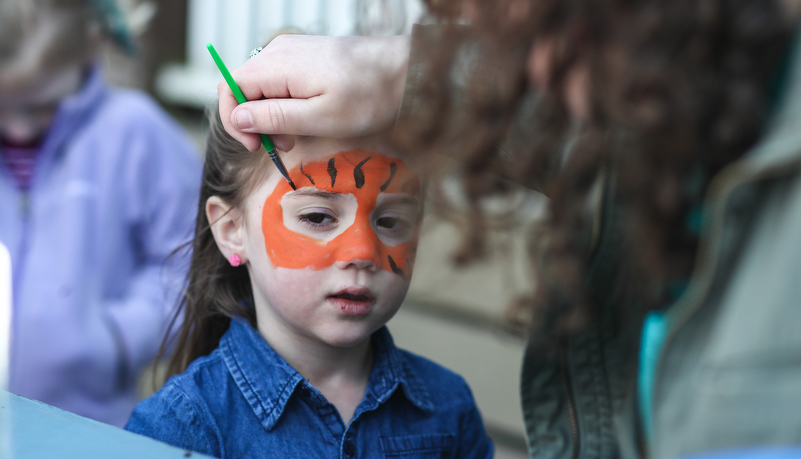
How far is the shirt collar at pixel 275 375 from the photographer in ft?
4.51

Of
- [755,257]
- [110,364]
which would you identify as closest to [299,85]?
[755,257]

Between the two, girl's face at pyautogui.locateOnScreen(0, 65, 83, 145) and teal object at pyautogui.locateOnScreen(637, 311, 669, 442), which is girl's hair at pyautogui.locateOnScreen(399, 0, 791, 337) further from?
girl's face at pyautogui.locateOnScreen(0, 65, 83, 145)

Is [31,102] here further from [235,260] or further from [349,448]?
[349,448]

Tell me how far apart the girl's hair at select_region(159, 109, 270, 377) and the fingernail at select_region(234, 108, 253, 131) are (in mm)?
257

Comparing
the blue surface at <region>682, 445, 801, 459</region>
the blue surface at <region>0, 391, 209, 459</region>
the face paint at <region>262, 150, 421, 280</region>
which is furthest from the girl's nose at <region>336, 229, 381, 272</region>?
the blue surface at <region>682, 445, 801, 459</region>

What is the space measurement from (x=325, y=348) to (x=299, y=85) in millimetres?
550

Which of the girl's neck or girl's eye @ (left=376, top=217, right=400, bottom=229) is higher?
girl's eye @ (left=376, top=217, right=400, bottom=229)

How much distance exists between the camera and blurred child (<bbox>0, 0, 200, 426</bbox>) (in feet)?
7.33

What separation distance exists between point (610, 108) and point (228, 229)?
0.91 m

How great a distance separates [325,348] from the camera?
146cm

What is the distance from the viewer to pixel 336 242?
1.36 m

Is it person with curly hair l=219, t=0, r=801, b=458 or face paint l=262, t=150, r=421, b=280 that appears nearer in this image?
person with curly hair l=219, t=0, r=801, b=458

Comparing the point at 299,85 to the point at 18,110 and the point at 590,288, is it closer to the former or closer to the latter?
the point at 590,288

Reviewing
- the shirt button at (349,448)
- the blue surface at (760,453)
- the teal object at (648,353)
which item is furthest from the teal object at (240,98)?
the blue surface at (760,453)
